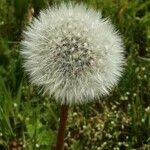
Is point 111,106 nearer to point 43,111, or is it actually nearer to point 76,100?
point 43,111

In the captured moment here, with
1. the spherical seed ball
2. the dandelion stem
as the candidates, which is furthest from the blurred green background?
the spherical seed ball

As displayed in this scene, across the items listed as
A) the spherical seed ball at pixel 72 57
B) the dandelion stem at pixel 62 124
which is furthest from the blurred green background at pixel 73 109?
the spherical seed ball at pixel 72 57


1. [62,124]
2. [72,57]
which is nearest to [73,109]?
[62,124]

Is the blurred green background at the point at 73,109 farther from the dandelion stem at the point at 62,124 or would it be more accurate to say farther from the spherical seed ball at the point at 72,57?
the spherical seed ball at the point at 72,57

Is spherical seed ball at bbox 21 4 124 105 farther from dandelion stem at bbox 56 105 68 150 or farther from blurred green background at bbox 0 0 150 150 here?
blurred green background at bbox 0 0 150 150

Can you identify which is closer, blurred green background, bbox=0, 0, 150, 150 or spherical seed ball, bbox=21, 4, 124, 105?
spherical seed ball, bbox=21, 4, 124, 105

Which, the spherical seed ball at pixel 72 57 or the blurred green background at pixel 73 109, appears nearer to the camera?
the spherical seed ball at pixel 72 57
